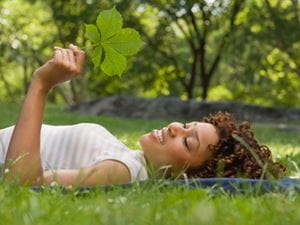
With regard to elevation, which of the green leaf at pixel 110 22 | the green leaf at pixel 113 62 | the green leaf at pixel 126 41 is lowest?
the green leaf at pixel 113 62

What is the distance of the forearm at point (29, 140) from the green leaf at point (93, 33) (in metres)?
0.35

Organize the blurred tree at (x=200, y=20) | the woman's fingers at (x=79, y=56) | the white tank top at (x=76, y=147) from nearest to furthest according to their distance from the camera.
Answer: the woman's fingers at (x=79, y=56) → the white tank top at (x=76, y=147) → the blurred tree at (x=200, y=20)

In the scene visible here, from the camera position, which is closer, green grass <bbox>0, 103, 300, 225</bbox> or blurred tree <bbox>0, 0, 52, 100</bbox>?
green grass <bbox>0, 103, 300, 225</bbox>

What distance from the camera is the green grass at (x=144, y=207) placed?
2.31 meters

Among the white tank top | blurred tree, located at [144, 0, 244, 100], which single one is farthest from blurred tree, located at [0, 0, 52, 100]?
the white tank top

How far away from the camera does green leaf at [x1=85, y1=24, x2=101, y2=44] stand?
11.5ft

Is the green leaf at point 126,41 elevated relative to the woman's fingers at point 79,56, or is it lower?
elevated

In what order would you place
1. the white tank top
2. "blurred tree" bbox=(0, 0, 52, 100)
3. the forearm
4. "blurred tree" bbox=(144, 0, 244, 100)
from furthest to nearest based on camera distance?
"blurred tree" bbox=(0, 0, 52, 100) → "blurred tree" bbox=(144, 0, 244, 100) → the white tank top → the forearm

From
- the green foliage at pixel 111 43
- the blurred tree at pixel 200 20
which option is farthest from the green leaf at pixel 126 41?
the blurred tree at pixel 200 20

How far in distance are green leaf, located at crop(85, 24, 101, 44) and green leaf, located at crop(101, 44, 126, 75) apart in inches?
1.8

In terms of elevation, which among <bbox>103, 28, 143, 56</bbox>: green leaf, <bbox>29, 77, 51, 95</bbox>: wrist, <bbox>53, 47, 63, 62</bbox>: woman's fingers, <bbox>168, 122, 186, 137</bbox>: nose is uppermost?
<bbox>103, 28, 143, 56</bbox>: green leaf

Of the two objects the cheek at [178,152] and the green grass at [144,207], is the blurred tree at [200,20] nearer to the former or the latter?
the cheek at [178,152]

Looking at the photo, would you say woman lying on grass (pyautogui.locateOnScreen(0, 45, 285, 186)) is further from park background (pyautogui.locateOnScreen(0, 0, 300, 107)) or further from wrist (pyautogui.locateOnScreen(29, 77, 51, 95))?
park background (pyautogui.locateOnScreen(0, 0, 300, 107))

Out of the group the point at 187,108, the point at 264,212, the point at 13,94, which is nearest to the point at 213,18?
the point at 187,108
